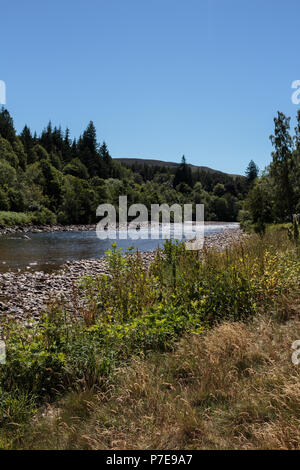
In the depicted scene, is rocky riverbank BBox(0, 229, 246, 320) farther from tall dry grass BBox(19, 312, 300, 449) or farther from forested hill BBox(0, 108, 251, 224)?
forested hill BBox(0, 108, 251, 224)

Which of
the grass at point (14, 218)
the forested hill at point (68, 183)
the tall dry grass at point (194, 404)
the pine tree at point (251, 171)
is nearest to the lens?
the tall dry grass at point (194, 404)

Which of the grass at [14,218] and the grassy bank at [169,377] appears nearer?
the grassy bank at [169,377]

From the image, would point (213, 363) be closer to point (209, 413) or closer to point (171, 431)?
point (209, 413)

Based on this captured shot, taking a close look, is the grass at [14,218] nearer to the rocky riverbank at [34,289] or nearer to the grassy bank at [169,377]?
the rocky riverbank at [34,289]

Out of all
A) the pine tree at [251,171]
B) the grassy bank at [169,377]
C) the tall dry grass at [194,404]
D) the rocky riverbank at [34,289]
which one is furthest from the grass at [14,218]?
the pine tree at [251,171]

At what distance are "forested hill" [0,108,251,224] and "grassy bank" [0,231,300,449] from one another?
3783cm

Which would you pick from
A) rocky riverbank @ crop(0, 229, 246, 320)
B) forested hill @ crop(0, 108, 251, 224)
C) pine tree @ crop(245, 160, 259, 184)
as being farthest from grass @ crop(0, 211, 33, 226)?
pine tree @ crop(245, 160, 259, 184)

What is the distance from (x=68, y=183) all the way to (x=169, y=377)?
68.4 meters

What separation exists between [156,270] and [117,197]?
244 ft

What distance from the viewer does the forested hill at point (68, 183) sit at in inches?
1987

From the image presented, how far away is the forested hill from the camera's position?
50.5 metres

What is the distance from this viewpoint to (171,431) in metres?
2.56

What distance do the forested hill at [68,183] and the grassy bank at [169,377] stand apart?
37829mm
